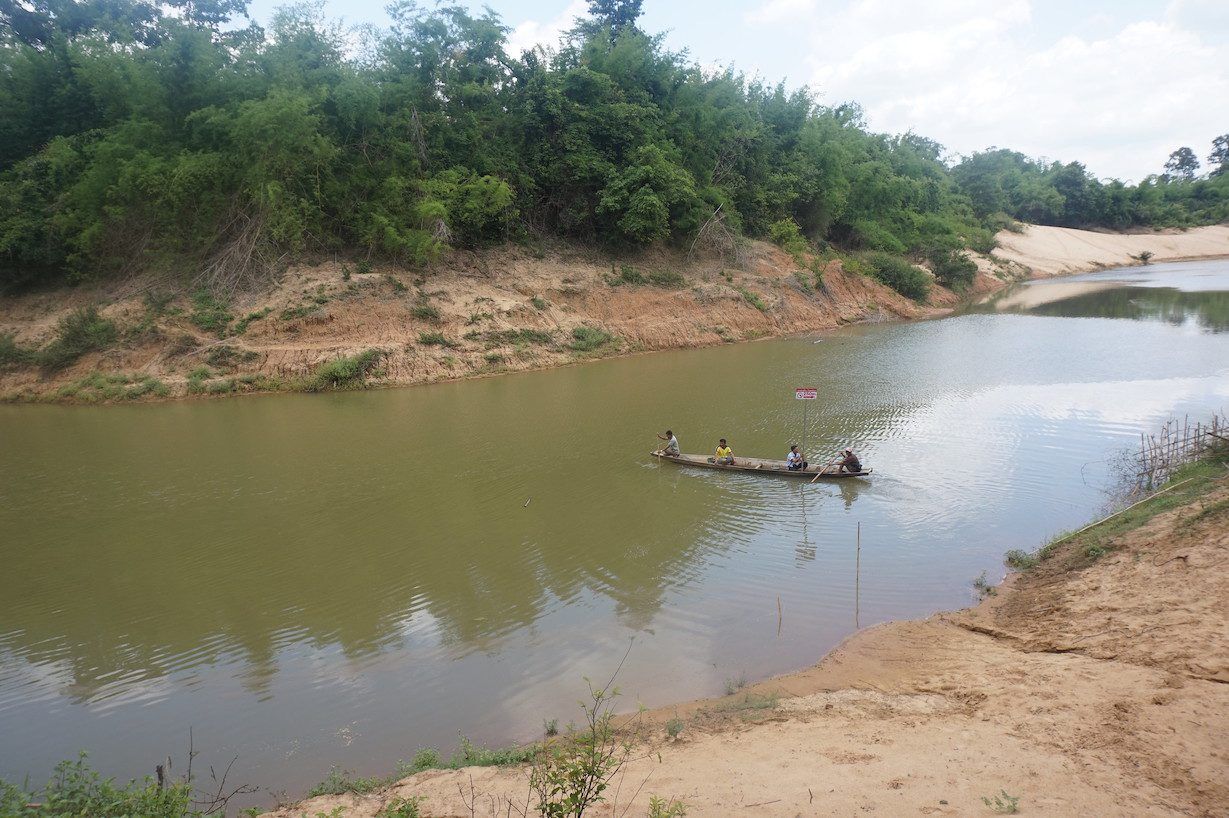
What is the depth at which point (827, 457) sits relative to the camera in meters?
17.7

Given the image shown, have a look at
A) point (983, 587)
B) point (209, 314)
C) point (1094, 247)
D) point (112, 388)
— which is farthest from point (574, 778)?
point (1094, 247)

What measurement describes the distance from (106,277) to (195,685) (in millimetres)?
32642

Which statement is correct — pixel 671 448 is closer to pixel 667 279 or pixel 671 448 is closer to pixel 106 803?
pixel 106 803

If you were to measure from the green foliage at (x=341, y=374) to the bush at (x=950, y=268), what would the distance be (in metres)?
41.6

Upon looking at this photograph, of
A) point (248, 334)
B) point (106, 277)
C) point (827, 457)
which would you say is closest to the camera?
point (827, 457)

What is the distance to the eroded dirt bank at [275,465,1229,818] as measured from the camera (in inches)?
224

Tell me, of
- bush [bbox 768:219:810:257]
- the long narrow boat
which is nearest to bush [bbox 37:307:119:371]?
the long narrow boat

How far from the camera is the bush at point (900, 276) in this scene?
150ft

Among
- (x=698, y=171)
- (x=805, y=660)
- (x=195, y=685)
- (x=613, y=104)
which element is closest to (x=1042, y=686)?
(x=805, y=660)

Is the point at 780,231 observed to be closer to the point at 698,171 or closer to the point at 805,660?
the point at 698,171

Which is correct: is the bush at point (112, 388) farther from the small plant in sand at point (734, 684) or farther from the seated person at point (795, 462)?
the small plant in sand at point (734, 684)

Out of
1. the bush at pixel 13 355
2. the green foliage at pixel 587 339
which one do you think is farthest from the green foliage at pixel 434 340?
the bush at pixel 13 355

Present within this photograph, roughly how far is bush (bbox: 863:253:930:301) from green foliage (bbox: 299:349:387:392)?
32.9 meters

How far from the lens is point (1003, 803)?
17.6ft
